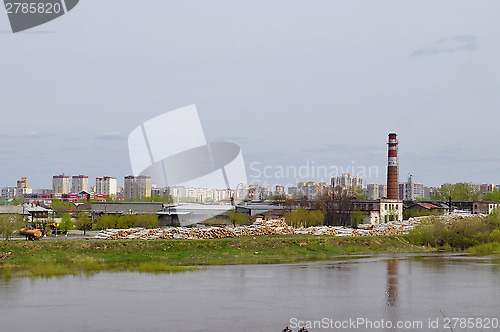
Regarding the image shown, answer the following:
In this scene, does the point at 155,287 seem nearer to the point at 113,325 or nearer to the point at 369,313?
the point at 113,325

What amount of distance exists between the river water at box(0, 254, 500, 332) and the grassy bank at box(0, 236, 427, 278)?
2.94 m

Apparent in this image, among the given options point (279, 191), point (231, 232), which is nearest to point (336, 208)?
point (231, 232)

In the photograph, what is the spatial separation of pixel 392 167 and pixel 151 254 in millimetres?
48390

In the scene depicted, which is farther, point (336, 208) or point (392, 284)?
point (336, 208)

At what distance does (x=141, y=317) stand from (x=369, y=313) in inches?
270

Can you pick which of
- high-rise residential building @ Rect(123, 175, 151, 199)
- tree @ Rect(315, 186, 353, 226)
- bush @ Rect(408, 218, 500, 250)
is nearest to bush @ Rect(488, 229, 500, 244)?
bush @ Rect(408, 218, 500, 250)

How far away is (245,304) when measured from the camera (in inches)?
872

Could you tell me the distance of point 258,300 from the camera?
75.5 ft

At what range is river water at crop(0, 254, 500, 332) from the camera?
18.7m

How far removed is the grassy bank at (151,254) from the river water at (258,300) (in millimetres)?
2939

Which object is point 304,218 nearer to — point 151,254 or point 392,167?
point 392,167

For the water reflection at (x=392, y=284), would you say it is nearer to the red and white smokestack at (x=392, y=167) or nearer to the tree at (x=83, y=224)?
the tree at (x=83, y=224)

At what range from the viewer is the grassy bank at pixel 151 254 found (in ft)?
110

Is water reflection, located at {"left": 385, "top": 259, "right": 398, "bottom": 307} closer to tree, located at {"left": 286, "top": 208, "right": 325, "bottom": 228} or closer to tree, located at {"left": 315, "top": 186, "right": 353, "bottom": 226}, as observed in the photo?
tree, located at {"left": 286, "top": 208, "right": 325, "bottom": 228}
